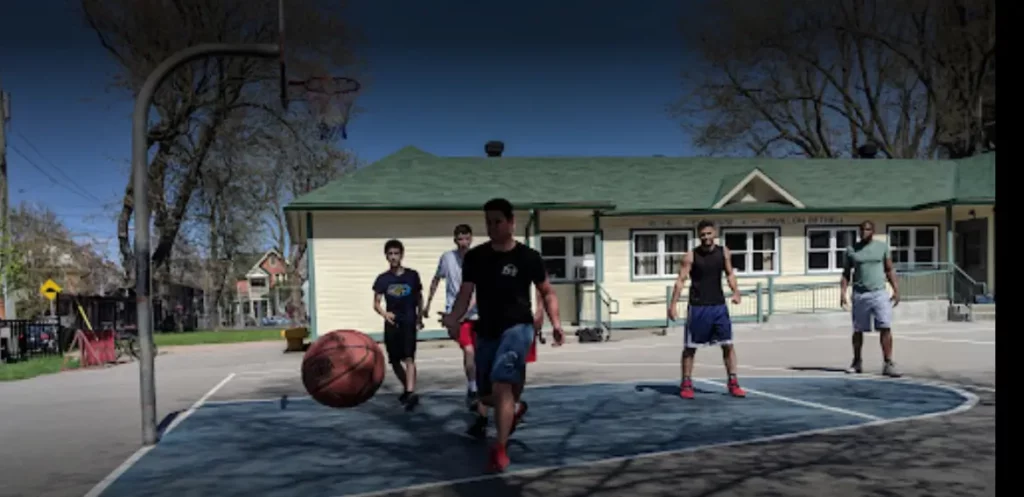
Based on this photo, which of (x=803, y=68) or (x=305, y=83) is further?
(x=803, y=68)

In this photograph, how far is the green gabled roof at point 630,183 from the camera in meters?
17.5

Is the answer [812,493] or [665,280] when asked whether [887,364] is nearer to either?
[812,493]

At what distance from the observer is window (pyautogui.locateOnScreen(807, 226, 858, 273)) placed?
20.5 metres

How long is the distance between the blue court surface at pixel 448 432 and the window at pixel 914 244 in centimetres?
1449

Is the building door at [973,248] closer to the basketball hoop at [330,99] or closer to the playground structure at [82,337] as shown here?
the basketball hoop at [330,99]

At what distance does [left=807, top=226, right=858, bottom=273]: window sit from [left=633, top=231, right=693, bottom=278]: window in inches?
148

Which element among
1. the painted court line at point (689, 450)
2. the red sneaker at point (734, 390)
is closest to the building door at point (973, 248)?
the painted court line at point (689, 450)

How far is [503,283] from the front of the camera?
5266mm

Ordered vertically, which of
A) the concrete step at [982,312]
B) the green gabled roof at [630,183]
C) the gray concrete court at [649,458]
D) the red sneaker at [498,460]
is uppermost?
the green gabled roof at [630,183]

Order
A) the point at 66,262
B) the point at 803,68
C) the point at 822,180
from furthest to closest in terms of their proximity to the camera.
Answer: the point at 66,262 → the point at 803,68 → the point at 822,180

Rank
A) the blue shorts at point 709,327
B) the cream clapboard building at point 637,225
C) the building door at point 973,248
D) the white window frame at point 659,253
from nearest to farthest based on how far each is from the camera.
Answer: the blue shorts at point 709,327, the cream clapboard building at point 637,225, the white window frame at point 659,253, the building door at point 973,248

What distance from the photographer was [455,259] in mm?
7625

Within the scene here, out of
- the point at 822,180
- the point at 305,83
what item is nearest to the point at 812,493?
the point at 305,83
